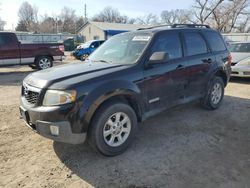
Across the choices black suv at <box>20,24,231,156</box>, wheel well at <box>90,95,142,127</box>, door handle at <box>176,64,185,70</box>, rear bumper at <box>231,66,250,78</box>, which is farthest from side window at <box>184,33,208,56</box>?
rear bumper at <box>231,66,250,78</box>

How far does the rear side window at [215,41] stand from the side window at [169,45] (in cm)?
119

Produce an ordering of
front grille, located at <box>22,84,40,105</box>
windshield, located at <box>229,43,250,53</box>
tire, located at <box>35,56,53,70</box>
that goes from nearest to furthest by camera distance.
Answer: front grille, located at <box>22,84,40,105</box> < windshield, located at <box>229,43,250,53</box> < tire, located at <box>35,56,53,70</box>

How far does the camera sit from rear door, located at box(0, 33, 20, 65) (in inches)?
457

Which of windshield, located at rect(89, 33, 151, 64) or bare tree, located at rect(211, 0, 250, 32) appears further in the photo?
bare tree, located at rect(211, 0, 250, 32)

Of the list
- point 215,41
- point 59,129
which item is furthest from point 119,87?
point 215,41

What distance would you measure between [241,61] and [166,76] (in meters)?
6.03

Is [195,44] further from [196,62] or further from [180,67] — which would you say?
[180,67]

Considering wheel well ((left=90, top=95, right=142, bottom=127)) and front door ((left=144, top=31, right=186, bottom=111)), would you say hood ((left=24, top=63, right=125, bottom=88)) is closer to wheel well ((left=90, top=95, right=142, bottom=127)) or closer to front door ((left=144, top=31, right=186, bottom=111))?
wheel well ((left=90, top=95, right=142, bottom=127))

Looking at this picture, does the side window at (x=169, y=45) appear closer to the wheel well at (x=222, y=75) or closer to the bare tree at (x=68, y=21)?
the wheel well at (x=222, y=75)

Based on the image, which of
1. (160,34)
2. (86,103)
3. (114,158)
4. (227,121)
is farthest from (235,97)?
(86,103)

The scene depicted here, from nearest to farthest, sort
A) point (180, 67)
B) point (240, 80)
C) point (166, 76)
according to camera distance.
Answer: point (166, 76), point (180, 67), point (240, 80)

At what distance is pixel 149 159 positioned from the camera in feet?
11.8

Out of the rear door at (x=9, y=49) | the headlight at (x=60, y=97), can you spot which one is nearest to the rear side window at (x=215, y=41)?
the headlight at (x=60, y=97)

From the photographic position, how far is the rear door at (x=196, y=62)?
4834 mm
